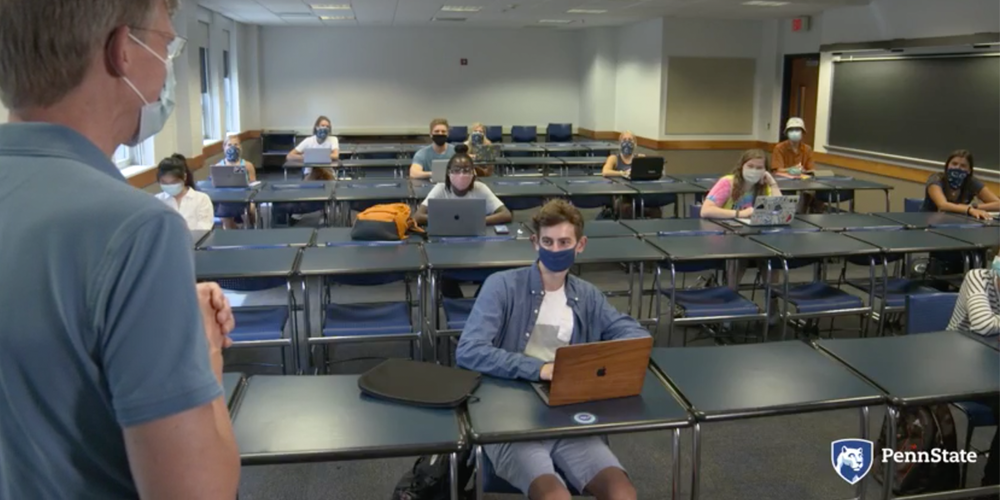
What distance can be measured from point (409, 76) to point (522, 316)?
11.9 m

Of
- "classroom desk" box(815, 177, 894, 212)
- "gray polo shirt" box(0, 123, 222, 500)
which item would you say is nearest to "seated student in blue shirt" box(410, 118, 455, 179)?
"classroom desk" box(815, 177, 894, 212)

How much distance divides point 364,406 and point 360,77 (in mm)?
12439

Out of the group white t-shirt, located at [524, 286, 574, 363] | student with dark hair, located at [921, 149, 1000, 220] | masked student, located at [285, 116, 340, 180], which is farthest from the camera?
masked student, located at [285, 116, 340, 180]

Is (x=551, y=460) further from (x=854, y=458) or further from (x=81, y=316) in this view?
(x=81, y=316)

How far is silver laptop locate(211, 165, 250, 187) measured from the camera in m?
6.12

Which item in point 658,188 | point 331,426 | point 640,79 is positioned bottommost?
point 331,426

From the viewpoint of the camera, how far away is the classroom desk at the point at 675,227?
462 cm

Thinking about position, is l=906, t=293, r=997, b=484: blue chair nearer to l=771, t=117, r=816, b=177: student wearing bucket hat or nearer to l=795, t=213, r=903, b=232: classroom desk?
l=795, t=213, r=903, b=232: classroom desk

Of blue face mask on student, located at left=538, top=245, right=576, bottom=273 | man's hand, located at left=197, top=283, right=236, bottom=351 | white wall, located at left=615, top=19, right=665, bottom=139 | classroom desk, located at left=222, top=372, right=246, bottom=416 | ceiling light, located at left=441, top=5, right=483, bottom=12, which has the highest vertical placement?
ceiling light, located at left=441, top=5, right=483, bottom=12

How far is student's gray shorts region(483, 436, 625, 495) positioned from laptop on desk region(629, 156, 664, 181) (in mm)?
4846

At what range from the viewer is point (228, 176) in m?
6.15

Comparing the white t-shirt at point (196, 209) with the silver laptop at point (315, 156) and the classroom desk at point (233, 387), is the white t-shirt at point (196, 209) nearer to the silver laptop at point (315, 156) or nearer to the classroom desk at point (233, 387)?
the classroom desk at point (233, 387)

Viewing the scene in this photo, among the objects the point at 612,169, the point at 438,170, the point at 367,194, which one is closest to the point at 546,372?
the point at 367,194

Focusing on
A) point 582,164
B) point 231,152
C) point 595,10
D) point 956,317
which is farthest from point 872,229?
point 595,10
